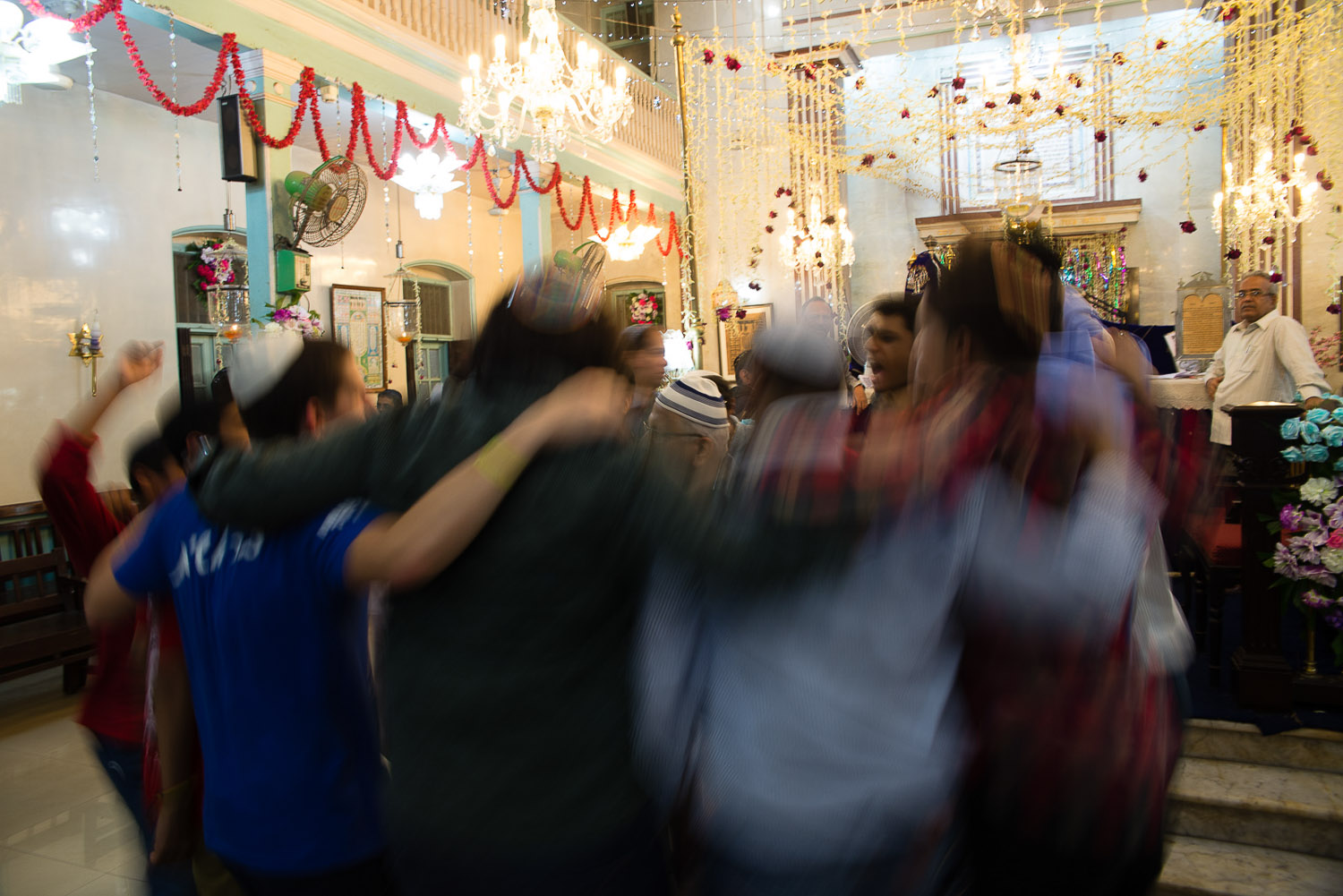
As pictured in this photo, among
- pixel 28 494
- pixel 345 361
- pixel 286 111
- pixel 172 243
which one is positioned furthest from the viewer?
pixel 172 243

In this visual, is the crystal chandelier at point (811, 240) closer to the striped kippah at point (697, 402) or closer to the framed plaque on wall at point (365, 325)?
the framed plaque on wall at point (365, 325)

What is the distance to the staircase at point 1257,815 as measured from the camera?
2521 mm

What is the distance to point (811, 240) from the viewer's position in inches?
419

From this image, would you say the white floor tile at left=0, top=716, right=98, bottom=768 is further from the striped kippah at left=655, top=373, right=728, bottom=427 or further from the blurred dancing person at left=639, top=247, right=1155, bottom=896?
the blurred dancing person at left=639, top=247, right=1155, bottom=896

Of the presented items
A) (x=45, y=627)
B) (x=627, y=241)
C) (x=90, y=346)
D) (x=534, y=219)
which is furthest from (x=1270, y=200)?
(x=90, y=346)

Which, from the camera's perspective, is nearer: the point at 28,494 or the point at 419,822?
the point at 419,822

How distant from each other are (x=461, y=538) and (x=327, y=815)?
0.56m

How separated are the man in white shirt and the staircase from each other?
3.08 m

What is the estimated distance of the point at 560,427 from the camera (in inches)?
40.7

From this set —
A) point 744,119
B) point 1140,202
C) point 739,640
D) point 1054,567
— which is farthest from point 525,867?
point 1140,202

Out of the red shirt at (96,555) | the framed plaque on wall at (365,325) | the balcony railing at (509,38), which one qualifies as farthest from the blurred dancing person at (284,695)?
the framed plaque on wall at (365,325)

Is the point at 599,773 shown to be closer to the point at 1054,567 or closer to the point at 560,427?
the point at 560,427

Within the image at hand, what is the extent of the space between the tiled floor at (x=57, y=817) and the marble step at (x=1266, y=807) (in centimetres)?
314

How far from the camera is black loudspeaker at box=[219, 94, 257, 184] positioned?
5977mm
